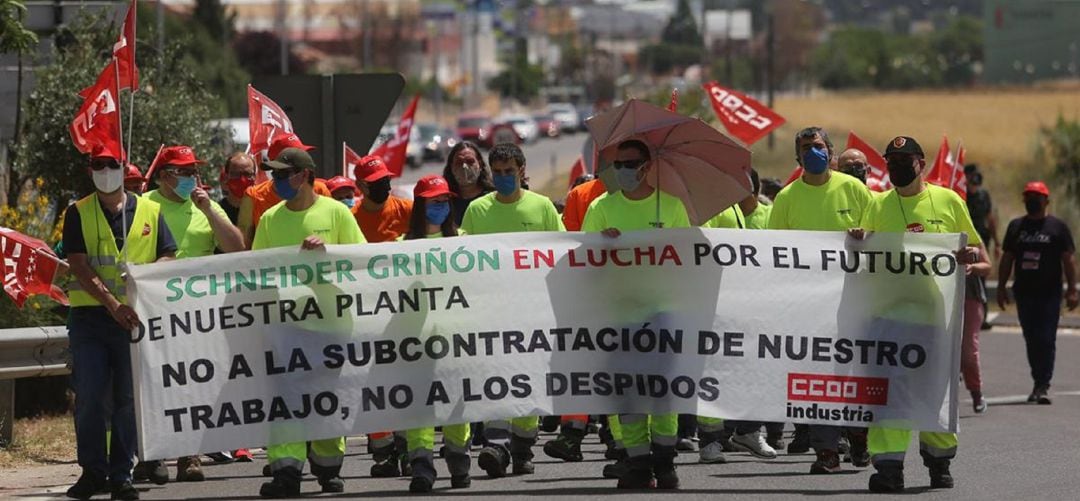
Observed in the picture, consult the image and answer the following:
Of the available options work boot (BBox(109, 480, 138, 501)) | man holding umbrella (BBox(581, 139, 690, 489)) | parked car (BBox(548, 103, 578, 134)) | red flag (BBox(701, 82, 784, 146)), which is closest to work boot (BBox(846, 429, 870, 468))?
man holding umbrella (BBox(581, 139, 690, 489))

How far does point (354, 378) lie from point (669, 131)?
2063 millimetres

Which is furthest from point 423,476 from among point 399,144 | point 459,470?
point 399,144

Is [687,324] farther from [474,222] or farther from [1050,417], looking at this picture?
[1050,417]

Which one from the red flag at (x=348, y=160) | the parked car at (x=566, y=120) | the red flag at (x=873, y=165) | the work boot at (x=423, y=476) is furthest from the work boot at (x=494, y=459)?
the parked car at (x=566, y=120)

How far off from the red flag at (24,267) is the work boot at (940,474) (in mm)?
4613

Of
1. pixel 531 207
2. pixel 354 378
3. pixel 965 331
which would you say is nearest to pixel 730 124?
pixel 965 331

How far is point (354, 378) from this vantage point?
10.7 metres

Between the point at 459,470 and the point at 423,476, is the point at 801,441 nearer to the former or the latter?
the point at 459,470

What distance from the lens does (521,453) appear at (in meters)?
11.6

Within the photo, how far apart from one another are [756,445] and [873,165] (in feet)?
20.1

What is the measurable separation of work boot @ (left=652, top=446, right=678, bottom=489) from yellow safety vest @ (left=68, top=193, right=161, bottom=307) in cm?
275

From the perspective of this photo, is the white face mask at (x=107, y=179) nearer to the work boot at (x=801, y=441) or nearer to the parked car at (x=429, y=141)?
the work boot at (x=801, y=441)

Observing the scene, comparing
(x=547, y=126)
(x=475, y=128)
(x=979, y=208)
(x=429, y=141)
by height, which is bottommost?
(x=547, y=126)

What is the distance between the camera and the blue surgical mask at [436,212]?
11461 mm
